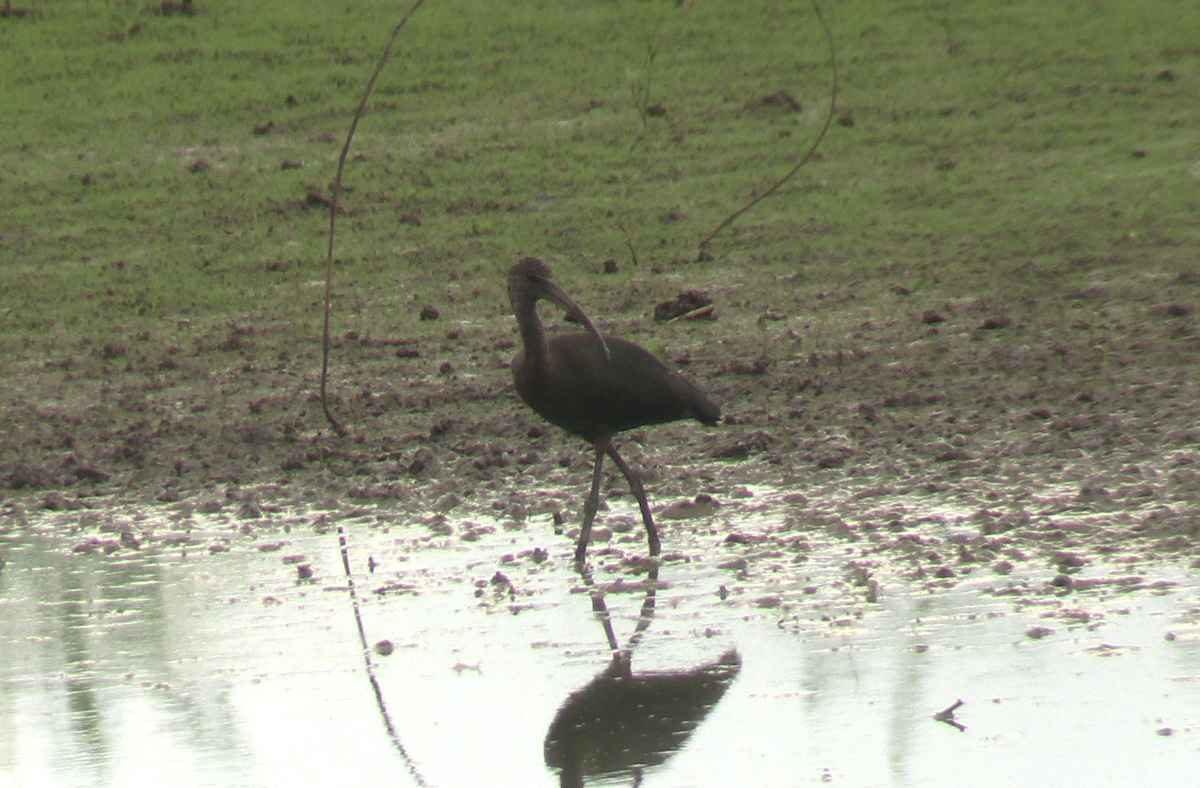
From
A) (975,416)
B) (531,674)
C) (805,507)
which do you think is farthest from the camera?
(975,416)

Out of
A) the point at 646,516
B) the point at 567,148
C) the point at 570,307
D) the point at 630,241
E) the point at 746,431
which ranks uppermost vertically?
the point at 570,307

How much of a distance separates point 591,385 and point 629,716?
5.87ft

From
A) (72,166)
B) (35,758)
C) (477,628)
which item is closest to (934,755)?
(477,628)

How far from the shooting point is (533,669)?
5.49 meters

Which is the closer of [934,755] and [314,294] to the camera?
[934,755]

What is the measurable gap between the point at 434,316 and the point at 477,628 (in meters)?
4.38

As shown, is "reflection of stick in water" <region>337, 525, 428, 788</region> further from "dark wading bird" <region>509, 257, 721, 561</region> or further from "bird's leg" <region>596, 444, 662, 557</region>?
"bird's leg" <region>596, 444, 662, 557</region>

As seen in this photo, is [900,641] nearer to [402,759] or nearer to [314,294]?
[402,759]

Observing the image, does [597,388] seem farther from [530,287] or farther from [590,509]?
[530,287]

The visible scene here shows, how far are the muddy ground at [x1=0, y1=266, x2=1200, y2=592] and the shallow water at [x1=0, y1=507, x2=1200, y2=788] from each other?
0.32m

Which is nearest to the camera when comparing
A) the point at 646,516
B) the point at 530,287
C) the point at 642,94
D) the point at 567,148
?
the point at 646,516

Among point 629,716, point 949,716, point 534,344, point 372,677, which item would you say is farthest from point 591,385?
point 949,716

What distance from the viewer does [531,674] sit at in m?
5.45

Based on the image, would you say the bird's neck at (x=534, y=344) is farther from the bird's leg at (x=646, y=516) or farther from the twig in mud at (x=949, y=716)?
the twig in mud at (x=949, y=716)
